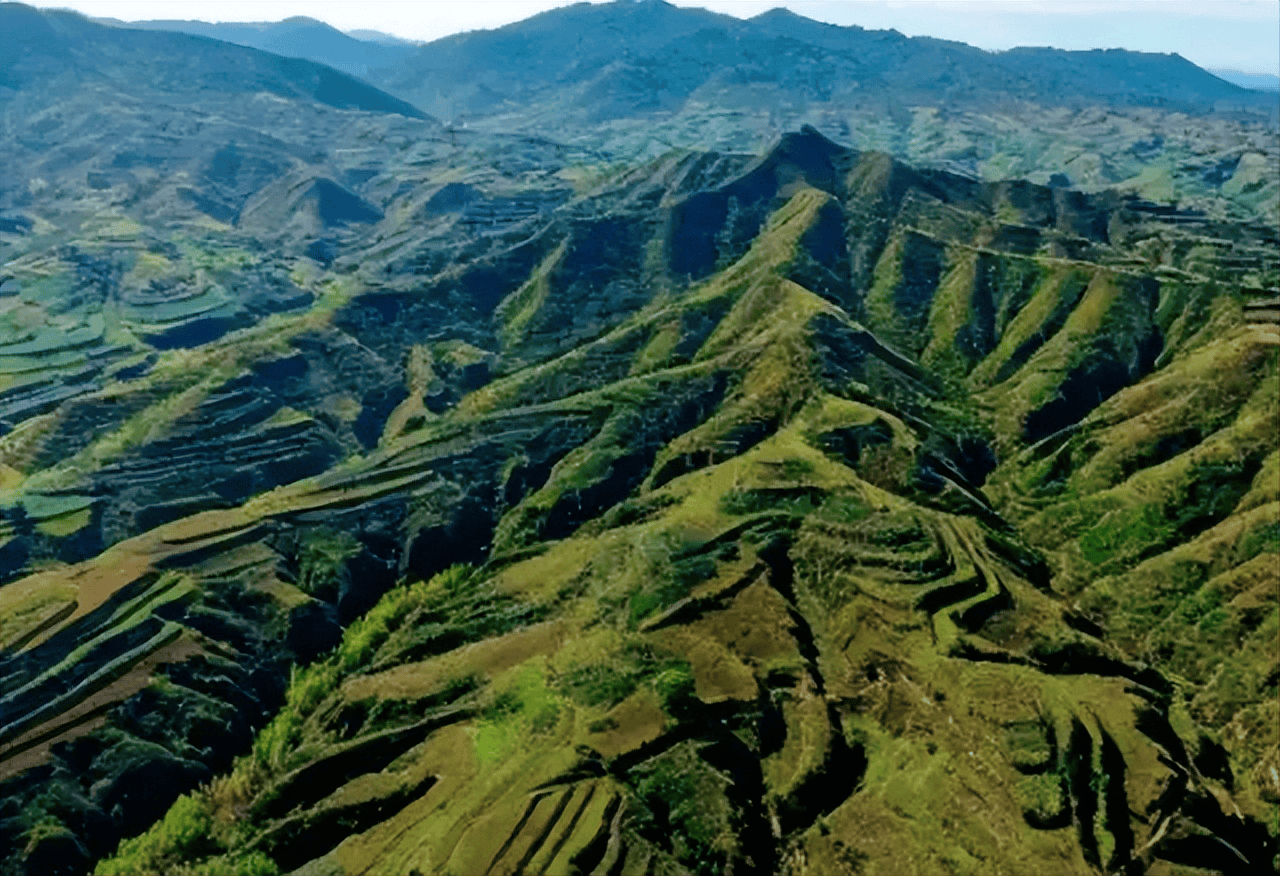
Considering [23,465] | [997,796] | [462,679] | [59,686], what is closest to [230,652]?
[59,686]

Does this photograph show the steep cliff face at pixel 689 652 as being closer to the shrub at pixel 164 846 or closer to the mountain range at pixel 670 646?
the shrub at pixel 164 846

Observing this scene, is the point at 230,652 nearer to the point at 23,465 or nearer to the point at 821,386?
the point at 23,465

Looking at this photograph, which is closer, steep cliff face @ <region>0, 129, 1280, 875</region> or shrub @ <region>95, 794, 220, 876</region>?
shrub @ <region>95, 794, 220, 876</region>

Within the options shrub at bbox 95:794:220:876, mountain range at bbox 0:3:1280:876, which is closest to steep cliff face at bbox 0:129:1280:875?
shrub at bbox 95:794:220:876

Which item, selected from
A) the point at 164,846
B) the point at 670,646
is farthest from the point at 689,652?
the point at 164,846

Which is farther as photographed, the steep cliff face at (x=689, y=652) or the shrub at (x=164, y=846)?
the steep cliff face at (x=689, y=652)

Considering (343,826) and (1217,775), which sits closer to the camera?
(343,826)

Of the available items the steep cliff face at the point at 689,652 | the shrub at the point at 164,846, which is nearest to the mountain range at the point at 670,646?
the shrub at the point at 164,846

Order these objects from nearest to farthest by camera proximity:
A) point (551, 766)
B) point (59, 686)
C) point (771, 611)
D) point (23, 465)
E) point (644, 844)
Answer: point (644, 844) < point (551, 766) < point (59, 686) < point (771, 611) < point (23, 465)

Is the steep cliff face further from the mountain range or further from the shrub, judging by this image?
the mountain range

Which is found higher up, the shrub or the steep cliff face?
the steep cliff face

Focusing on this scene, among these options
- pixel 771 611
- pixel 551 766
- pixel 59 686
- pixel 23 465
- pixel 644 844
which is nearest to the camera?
pixel 644 844
